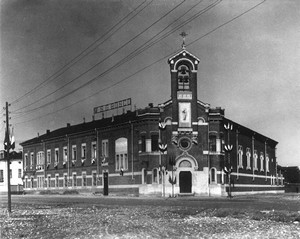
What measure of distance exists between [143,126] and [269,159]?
82.4 feet

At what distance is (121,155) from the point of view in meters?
55.3

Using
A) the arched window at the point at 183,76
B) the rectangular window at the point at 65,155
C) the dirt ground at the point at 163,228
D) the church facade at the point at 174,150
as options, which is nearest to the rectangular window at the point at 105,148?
the church facade at the point at 174,150

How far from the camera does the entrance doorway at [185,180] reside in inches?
2015

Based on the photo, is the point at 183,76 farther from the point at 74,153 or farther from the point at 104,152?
the point at 74,153

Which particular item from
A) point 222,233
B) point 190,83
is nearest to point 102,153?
point 190,83

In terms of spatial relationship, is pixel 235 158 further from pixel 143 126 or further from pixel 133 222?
pixel 133 222

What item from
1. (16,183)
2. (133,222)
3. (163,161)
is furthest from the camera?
(16,183)

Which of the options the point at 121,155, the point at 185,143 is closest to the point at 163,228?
the point at 185,143

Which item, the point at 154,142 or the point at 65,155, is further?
the point at 65,155

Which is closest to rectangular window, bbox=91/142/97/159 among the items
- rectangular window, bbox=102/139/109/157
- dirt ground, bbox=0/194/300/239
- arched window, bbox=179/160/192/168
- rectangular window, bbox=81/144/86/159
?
rectangular window, bbox=102/139/109/157

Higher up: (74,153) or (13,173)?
(74,153)

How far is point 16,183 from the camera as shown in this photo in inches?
3376

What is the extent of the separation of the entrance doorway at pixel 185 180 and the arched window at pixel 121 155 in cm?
645

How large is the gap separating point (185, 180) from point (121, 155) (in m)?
7.92
